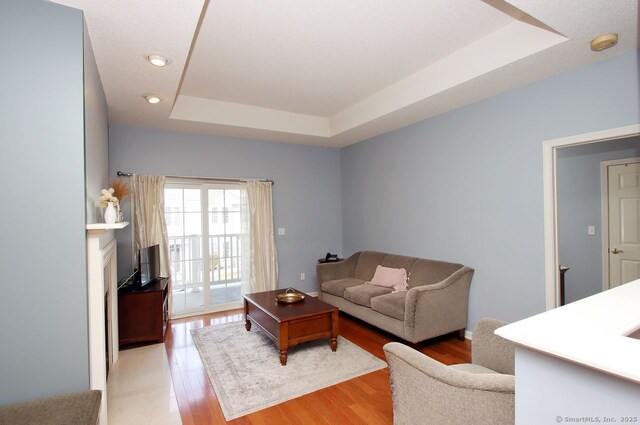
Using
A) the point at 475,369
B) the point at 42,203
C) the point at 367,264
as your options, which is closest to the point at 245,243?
the point at 367,264

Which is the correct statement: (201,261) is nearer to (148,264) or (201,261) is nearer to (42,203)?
(148,264)

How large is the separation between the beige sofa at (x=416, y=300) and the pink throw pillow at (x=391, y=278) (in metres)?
0.08

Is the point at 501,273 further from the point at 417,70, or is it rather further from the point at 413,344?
the point at 417,70

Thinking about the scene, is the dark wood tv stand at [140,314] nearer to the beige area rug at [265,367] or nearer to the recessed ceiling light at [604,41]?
the beige area rug at [265,367]

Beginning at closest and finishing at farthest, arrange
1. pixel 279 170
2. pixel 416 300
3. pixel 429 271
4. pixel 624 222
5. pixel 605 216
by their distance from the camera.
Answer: pixel 416 300 → pixel 429 271 → pixel 624 222 → pixel 605 216 → pixel 279 170

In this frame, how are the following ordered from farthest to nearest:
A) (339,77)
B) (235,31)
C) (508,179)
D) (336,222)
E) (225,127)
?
1. (336,222)
2. (225,127)
3. (339,77)
4. (508,179)
5. (235,31)

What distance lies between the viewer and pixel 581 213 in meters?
4.32

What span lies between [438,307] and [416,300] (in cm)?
32

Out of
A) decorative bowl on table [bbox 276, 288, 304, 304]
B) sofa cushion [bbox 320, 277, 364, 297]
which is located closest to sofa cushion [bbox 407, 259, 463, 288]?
sofa cushion [bbox 320, 277, 364, 297]

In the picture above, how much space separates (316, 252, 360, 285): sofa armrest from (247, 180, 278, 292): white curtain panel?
82 cm

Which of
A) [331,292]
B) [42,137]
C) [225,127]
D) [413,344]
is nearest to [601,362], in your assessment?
[42,137]

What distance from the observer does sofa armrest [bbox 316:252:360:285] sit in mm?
4734

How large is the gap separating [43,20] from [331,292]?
12.6ft

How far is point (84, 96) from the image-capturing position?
6.21 ft
